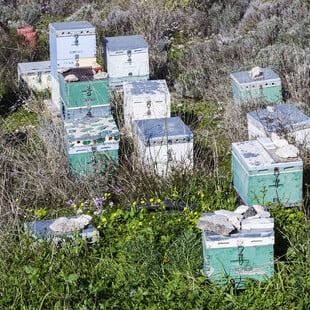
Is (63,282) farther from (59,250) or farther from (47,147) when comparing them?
(47,147)

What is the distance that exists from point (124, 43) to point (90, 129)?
275 cm

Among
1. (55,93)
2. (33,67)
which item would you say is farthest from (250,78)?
(33,67)

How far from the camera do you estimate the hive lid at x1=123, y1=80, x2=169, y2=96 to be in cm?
841

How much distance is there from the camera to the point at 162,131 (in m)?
7.22

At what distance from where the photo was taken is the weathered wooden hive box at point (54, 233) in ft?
18.0

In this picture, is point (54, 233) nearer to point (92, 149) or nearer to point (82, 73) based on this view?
point (92, 149)

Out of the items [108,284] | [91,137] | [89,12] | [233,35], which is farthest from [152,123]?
[89,12]

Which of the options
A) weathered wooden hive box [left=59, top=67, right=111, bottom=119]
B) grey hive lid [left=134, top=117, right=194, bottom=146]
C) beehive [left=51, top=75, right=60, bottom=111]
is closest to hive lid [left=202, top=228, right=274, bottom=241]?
grey hive lid [left=134, top=117, right=194, bottom=146]

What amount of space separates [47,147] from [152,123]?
0.98 m

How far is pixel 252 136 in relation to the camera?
7.81m

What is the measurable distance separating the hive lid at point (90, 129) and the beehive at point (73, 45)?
1879 millimetres

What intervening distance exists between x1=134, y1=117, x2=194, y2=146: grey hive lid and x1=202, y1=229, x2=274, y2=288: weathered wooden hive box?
2.03 meters

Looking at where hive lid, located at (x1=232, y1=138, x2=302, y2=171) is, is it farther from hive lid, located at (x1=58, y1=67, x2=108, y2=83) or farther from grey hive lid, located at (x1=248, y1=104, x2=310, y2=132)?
hive lid, located at (x1=58, y1=67, x2=108, y2=83)

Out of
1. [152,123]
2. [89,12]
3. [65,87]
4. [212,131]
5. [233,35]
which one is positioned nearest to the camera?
[152,123]
